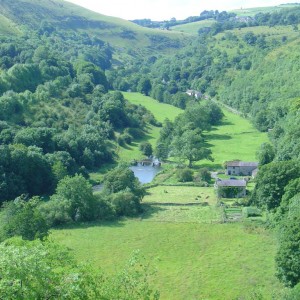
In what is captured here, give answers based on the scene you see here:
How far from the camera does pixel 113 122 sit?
9150cm

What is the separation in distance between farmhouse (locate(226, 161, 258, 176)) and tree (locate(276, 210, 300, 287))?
35324 millimetres

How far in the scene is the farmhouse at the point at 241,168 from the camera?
68875 mm

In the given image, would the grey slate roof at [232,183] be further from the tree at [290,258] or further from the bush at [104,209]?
the tree at [290,258]

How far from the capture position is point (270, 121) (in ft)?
313

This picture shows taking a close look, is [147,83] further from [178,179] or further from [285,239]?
[285,239]

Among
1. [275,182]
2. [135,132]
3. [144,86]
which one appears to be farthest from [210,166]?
[144,86]

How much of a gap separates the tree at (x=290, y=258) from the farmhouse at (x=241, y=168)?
35.3 m

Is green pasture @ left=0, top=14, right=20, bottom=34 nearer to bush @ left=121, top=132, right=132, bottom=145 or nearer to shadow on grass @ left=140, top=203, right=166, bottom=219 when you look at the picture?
bush @ left=121, top=132, right=132, bottom=145

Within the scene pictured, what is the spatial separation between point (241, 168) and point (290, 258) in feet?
122

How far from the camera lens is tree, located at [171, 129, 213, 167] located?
236 ft

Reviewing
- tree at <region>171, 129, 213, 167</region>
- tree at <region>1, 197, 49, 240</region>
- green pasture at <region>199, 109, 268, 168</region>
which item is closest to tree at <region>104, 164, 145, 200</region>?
tree at <region>1, 197, 49, 240</region>

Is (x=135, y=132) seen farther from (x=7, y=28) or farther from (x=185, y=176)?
(x=7, y=28)

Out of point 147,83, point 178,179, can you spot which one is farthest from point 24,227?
point 147,83

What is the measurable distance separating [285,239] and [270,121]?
212ft
